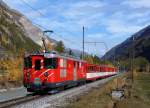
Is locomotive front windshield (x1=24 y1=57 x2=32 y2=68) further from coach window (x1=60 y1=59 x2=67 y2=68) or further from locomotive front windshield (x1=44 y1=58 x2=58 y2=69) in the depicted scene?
coach window (x1=60 y1=59 x2=67 y2=68)

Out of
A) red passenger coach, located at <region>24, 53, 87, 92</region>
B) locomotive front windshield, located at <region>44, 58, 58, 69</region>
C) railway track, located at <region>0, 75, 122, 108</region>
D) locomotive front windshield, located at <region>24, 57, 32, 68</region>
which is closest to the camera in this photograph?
railway track, located at <region>0, 75, 122, 108</region>

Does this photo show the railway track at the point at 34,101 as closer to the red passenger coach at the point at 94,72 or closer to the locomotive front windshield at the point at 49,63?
the locomotive front windshield at the point at 49,63

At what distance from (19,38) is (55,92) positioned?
147 metres

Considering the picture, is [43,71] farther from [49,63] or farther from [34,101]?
[34,101]

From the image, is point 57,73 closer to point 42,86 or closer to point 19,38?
point 42,86

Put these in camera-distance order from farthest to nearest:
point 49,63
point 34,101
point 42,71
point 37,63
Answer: point 37,63, point 49,63, point 42,71, point 34,101

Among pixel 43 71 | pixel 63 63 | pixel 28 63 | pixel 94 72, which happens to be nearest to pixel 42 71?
pixel 43 71

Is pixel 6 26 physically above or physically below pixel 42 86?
above

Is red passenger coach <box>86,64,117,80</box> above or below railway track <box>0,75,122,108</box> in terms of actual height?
above

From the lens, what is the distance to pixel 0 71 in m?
51.0

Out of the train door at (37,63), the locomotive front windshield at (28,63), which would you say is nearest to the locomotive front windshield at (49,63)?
the train door at (37,63)

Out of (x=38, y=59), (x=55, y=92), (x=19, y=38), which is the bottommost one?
(x=55, y=92)

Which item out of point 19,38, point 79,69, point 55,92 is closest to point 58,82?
point 55,92

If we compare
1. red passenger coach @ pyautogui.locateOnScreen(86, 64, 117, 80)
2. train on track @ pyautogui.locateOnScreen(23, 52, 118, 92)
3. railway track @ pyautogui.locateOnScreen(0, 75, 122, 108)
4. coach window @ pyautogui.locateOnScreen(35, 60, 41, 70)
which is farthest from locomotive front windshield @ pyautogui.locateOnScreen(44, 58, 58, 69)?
red passenger coach @ pyautogui.locateOnScreen(86, 64, 117, 80)
